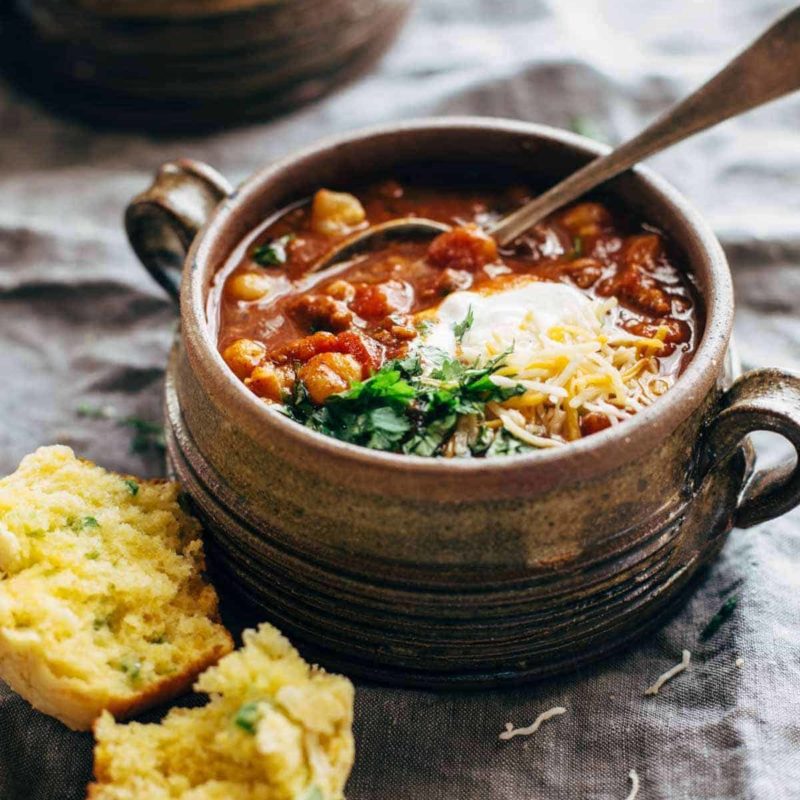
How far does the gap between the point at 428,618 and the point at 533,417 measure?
526 millimetres

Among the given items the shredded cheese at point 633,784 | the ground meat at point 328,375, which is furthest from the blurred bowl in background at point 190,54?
the shredded cheese at point 633,784

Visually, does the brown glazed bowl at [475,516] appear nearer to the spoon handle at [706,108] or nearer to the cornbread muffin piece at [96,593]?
the cornbread muffin piece at [96,593]

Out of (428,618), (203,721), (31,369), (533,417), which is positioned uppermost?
(533,417)

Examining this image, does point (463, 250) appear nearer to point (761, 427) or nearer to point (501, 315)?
point (501, 315)

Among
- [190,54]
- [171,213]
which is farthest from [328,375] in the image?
[190,54]

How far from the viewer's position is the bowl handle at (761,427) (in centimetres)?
242

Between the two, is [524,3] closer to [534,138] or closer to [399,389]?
[534,138]

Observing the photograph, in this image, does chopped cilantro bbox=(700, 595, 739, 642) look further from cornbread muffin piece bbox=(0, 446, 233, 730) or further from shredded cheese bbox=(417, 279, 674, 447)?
cornbread muffin piece bbox=(0, 446, 233, 730)

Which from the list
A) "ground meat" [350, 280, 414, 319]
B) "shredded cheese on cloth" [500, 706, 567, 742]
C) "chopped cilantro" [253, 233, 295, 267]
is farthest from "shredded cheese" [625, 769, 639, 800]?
"chopped cilantro" [253, 233, 295, 267]

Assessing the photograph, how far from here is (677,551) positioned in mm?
2629

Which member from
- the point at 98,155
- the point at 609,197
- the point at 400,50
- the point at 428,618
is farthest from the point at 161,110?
the point at 428,618

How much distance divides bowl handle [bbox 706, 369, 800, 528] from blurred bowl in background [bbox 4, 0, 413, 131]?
8.59 ft

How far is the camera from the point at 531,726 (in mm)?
2605

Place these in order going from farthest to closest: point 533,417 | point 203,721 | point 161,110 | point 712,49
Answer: point 712,49, point 161,110, point 533,417, point 203,721
